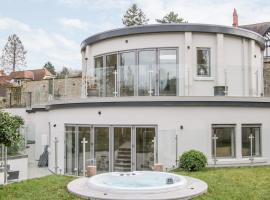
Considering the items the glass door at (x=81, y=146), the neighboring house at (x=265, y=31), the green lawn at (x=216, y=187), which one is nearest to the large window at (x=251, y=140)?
the green lawn at (x=216, y=187)

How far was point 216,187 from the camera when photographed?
13766mm

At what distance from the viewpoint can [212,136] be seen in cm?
1881

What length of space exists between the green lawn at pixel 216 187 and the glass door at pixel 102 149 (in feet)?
10.3

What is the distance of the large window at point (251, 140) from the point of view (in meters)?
19.3

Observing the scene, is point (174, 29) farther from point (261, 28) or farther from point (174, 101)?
point (261, 28)

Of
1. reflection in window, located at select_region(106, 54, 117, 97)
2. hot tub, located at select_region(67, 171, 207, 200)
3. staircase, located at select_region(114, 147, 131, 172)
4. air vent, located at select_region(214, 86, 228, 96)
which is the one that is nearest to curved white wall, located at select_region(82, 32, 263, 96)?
air vent, located at select_region(214, 86, 228, 96)

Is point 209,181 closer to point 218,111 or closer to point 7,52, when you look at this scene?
point 218,111

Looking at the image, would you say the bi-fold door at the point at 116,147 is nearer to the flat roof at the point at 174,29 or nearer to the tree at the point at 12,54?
the flat roof at the point at 174,29

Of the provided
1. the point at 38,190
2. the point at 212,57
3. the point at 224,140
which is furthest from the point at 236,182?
the point at 212,57

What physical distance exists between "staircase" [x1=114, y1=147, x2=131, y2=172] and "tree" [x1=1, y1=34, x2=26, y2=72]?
180 ft

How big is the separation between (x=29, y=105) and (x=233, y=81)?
1669 centimetres

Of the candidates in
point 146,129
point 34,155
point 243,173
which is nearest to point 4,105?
point 34,155

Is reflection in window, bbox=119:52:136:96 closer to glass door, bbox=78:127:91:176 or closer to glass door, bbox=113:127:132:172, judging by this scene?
Answer: glass door, bbox=113:127:132:172

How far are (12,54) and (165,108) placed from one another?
55.8m
